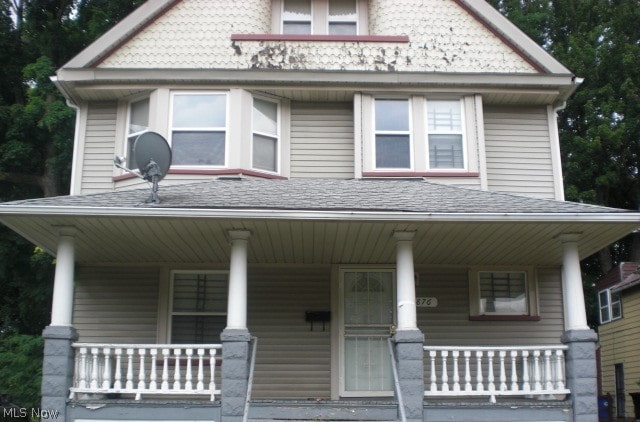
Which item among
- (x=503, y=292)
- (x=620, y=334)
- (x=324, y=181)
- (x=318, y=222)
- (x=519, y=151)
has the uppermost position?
(x=519, y=151)

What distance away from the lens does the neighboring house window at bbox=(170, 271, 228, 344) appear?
11.3 m

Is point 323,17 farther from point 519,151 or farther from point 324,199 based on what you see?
point 324,199

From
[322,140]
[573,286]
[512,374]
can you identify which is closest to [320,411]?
[512,374]

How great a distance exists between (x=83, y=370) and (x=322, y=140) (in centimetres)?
505

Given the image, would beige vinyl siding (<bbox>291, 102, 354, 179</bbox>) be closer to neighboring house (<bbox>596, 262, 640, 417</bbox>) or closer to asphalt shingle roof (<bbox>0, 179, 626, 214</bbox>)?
asphalt shingle roof (<bbox>0, 179, 626, 214</bbox>)

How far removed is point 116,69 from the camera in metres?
11.5

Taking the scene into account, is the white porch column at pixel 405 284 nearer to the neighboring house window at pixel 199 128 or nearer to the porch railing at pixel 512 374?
the porch railing at pixel 512 374

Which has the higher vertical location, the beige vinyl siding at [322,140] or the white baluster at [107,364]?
the beige vinyl siding at [322,140]

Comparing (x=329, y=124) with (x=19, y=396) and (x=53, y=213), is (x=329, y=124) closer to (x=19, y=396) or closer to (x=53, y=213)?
(x=53, y=213)

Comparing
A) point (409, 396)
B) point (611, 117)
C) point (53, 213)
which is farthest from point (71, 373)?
point (611, 117)

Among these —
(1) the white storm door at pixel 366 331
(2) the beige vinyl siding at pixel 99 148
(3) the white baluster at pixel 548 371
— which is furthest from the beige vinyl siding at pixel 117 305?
(3) the white baluster at pixel 548 371

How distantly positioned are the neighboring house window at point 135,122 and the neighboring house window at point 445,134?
4.42m

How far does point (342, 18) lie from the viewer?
1256cm

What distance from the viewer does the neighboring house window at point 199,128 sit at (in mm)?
11414
